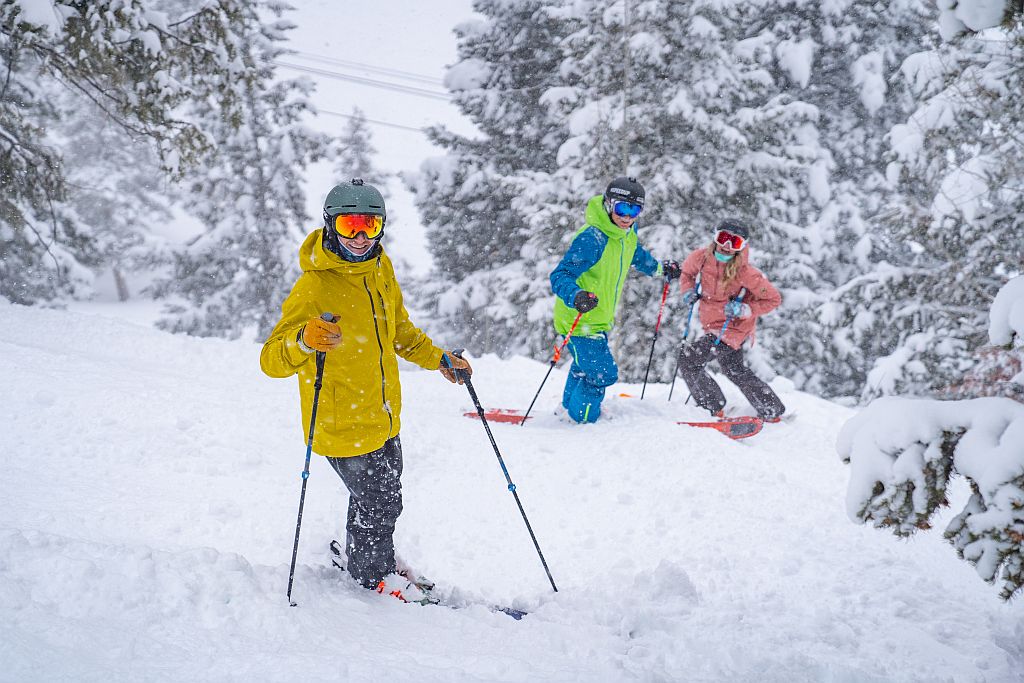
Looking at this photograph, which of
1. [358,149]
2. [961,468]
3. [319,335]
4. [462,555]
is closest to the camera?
[961,468]

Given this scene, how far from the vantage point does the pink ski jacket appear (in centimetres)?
709

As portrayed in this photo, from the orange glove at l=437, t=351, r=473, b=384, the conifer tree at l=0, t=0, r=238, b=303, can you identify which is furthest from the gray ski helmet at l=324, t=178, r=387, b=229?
the conifer tree at l=0, t=0, r=238, b=303

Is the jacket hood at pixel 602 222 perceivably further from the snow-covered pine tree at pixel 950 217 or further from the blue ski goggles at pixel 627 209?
the snow-covered pine tree at pixel 950 217

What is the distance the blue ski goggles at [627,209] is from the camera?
244 inches

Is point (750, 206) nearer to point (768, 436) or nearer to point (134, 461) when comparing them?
point (768, 436)

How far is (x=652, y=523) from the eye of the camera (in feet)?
15.8

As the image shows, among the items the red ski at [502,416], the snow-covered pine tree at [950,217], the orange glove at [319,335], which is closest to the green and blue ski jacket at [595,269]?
the red ski at [502,416]

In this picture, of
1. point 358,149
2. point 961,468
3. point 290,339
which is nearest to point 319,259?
point 290,339

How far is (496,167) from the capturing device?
16797 millimetres

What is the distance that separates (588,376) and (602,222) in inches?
63.9

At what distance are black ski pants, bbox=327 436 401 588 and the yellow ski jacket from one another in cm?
→ 14

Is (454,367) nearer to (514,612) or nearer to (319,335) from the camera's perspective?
(319,335)

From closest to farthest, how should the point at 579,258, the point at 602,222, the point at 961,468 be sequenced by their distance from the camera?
the point at 961,468 → the point at 579,258 → the point at 602,222

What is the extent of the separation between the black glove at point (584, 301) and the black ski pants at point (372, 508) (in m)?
2.67
